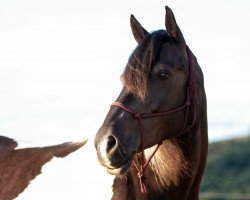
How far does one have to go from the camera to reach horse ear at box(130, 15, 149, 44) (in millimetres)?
5859

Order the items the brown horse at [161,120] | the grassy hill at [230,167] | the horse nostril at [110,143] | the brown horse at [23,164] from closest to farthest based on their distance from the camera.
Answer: the horse nostril at [110,143] < the brown horse at [161,120] < the brown horse at [23,164] < the grassy hill at [230,167]

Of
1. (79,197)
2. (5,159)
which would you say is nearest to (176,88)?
(79,197)

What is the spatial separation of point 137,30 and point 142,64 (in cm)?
66

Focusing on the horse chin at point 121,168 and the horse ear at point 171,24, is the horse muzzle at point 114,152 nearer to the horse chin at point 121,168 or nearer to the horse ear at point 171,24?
the horse chin at point 121,168

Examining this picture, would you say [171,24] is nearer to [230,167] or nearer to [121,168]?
[121,168]

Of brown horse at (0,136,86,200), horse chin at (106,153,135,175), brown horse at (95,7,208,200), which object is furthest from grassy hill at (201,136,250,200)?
horse chin at (106,153,135,175)

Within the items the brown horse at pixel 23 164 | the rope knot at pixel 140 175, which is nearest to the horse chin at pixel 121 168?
the rope knot at pixel 140 175

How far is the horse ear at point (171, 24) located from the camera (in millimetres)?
5566

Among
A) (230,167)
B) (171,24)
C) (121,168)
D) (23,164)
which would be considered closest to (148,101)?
(121,168)

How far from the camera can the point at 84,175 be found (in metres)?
5.78

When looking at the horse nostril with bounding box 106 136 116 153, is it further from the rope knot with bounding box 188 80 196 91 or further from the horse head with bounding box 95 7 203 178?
the rope knot with bounding box 188 80 196 91

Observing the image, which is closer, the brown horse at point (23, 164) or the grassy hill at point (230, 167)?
the brown horse at point (23, 164)

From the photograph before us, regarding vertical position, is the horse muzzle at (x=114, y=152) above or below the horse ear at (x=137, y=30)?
below

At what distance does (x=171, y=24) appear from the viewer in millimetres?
5625
